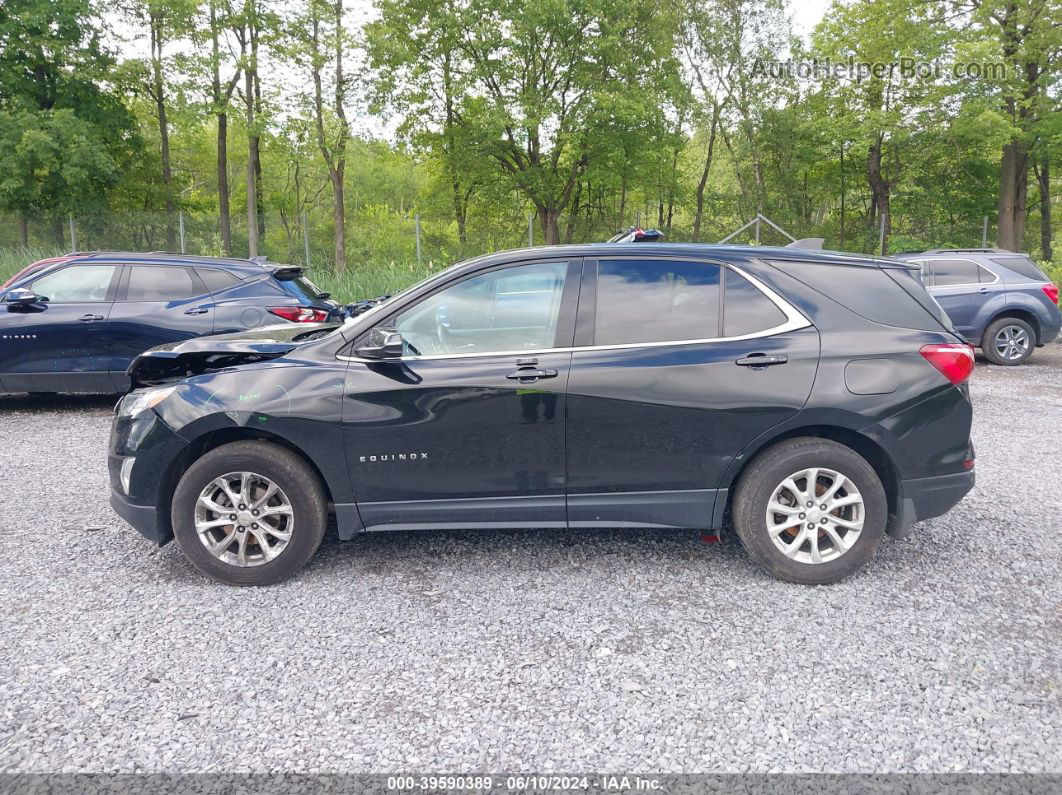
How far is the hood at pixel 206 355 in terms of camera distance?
3855 mm

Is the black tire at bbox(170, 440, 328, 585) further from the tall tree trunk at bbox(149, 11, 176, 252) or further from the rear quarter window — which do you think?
the tall tree trunk at bbox(149, 11, 176, 252)

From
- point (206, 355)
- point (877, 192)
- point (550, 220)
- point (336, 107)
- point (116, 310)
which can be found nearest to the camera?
point (206, 355)

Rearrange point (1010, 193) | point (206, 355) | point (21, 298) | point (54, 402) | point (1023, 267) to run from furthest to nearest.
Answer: point (1010, 193)
point (1023, 267)
point (54, 402)
point (21, 298)
point (206, 355)

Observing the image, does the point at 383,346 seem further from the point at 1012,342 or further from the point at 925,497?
the point at 1012,342

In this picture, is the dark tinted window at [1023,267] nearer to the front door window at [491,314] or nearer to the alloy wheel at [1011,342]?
the alloy wheel at [1011,342]

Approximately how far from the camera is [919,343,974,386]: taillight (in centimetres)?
365

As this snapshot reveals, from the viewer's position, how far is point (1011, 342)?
1105 cm

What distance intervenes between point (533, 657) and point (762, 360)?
5.89ft

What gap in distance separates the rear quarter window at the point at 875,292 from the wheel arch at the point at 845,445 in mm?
607

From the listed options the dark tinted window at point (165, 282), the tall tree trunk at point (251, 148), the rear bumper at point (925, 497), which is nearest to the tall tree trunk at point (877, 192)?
the tall tree trunk at point (251, 148)

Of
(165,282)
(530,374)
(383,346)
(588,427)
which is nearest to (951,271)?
(588,427)

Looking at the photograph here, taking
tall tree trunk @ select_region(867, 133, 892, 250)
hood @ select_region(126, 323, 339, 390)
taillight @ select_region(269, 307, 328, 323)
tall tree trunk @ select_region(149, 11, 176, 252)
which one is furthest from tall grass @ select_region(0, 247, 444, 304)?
tall tree trunk @ select_region(867, 133, 892, 250)

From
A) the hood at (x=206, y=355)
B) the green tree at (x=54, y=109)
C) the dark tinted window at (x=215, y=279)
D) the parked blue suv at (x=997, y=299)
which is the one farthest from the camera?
the green tree at (x=54, y=109)

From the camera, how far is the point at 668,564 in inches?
157
